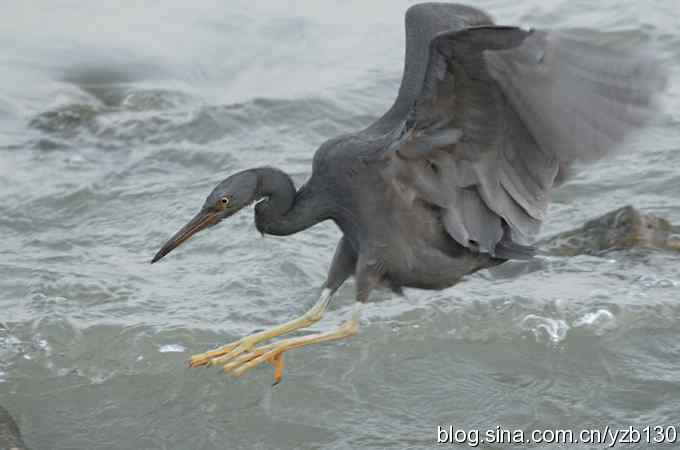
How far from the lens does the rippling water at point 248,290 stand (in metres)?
5.34

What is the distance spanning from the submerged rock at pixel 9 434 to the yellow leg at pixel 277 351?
86 cm

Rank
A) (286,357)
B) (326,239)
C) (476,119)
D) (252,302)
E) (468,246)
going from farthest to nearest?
(326,239) → (252,302) → (286,357) → (468,246) → (476,119)

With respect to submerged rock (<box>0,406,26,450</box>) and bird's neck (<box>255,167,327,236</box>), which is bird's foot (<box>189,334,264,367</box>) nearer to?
bird's neck (<box>255,167,327,236</box>)

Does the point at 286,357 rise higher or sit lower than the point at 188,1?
lower

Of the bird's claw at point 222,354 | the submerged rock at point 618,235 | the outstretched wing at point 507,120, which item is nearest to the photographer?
the outstretched wing at point 507,120

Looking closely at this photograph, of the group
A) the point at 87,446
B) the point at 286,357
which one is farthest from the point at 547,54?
the point at 87,446

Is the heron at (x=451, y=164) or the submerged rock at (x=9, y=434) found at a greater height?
Answer: the heron at (x=451, y=164)

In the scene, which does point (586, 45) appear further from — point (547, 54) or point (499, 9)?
point (499, 9)

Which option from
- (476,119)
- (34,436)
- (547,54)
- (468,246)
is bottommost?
(34,436)

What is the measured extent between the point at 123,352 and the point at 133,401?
0.46m

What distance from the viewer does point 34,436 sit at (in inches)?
204

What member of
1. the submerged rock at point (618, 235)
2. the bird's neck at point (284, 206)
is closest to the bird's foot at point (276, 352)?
the bird's neck at point (284, 206)

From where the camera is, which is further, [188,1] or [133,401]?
[188,1]

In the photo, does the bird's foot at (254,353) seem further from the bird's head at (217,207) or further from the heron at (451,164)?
the bird's head at (217,207)
